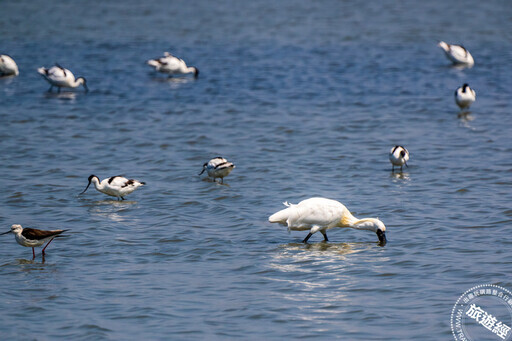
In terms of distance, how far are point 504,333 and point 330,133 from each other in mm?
12971

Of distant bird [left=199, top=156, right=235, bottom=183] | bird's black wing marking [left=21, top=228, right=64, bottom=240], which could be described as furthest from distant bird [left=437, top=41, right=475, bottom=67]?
bird's black wing marking [left=21, top=228, right=64, bottom=240]

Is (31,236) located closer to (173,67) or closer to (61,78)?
(61,78)

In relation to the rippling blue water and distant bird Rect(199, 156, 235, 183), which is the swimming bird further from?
distant bird Rect(199, 156, 235, 183)

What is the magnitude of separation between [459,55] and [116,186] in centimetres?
1891

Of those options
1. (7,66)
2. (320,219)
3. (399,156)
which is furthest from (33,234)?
(7,66)

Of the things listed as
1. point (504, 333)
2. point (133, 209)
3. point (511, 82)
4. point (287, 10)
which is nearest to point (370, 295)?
point (504, 333)

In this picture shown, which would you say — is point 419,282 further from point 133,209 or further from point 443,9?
point 443,9

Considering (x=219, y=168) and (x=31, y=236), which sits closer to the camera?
(x=31, y=236)

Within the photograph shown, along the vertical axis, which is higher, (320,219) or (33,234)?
(320,219)

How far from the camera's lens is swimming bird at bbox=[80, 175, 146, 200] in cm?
1609

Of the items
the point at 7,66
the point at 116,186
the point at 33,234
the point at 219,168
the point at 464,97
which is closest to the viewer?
the point at 33,234

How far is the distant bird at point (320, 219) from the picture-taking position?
1330 cm

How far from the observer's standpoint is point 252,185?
17609 millimetres

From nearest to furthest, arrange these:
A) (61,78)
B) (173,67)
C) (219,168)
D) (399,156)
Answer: (219,168), (399,156), (61,78), (173,67)
